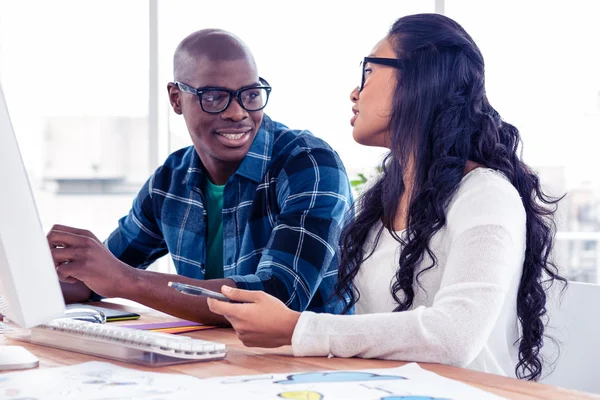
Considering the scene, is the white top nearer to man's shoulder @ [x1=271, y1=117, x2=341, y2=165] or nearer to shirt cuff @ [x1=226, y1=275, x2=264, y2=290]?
shirt cuff @ [x1=226, y1=275, x2=264, y2=290]

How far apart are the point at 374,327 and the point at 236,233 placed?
0.92 metres

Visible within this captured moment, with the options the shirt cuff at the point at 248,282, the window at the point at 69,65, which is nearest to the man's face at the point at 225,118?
the shirt cuff at the point at 248,282

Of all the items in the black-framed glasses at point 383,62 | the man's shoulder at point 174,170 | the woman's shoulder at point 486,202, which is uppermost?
the black-framed glasses at point 383,62

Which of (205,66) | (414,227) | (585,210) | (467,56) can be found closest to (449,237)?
(414,227)

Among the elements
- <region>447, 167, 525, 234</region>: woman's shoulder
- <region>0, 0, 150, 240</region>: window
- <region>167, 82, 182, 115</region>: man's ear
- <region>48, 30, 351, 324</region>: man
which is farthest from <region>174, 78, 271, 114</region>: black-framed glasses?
<region>0, 0, 150, 240</region>: window

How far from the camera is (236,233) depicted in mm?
2070

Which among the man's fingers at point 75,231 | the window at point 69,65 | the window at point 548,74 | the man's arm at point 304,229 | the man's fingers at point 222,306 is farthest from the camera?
the window at point 69,65

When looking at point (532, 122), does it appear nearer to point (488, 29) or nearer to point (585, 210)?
point (488, 29)

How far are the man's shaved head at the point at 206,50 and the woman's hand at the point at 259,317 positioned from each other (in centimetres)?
100

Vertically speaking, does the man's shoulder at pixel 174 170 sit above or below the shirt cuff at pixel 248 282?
above

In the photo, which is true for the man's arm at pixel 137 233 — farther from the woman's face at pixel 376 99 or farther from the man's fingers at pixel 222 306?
the man's fingers at pixel 222 306

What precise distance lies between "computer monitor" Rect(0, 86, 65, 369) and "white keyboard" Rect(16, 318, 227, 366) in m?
0.18

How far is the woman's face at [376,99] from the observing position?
1573 mm

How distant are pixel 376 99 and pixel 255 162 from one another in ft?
1.92
